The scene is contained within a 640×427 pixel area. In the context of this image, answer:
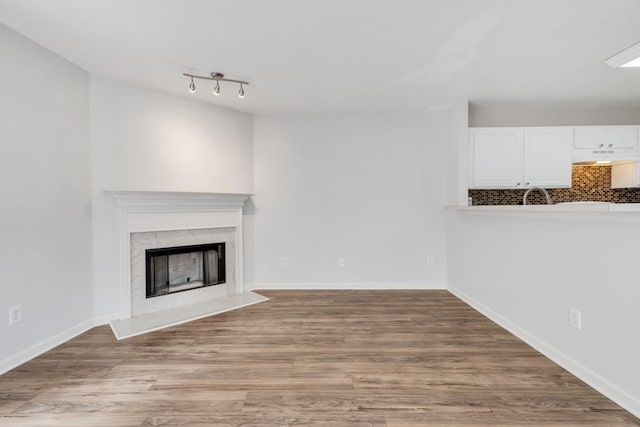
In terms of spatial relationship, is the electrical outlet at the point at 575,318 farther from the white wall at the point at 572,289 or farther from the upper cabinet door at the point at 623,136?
the upper cabinet door at the point at 623,136

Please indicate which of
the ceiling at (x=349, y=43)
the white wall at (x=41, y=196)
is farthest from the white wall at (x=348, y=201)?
the white wall at (x=41, y=196)

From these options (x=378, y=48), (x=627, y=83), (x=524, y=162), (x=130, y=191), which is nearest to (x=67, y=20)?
(x=130, y=191)

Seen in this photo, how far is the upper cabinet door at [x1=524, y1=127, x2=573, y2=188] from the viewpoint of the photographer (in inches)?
146

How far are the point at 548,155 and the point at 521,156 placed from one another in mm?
335

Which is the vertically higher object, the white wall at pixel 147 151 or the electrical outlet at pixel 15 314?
the white wall at pixel 147 151

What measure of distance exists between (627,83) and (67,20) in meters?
5.04

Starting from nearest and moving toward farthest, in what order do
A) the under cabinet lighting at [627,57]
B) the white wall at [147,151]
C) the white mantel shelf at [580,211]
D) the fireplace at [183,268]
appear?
the white mantel shelf at [580,211], the under cabinet lighting at [627,57], the white wall at [147,151], the fireplace at [183,268]

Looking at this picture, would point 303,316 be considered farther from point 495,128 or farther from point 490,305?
point 495,128

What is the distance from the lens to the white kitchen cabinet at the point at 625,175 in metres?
3.77

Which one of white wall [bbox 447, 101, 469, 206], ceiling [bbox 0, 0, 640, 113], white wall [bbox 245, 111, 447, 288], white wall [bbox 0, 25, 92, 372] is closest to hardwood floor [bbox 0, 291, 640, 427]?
white wall [bbox 0, 25, 92, 372]

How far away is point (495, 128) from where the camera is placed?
3.71 metres

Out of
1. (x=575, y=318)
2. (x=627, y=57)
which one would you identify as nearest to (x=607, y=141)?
(x=627, y=57)

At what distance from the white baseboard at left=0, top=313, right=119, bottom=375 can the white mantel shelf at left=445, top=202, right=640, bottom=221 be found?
151 inches

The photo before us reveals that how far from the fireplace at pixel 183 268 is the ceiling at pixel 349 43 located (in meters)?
1.78
